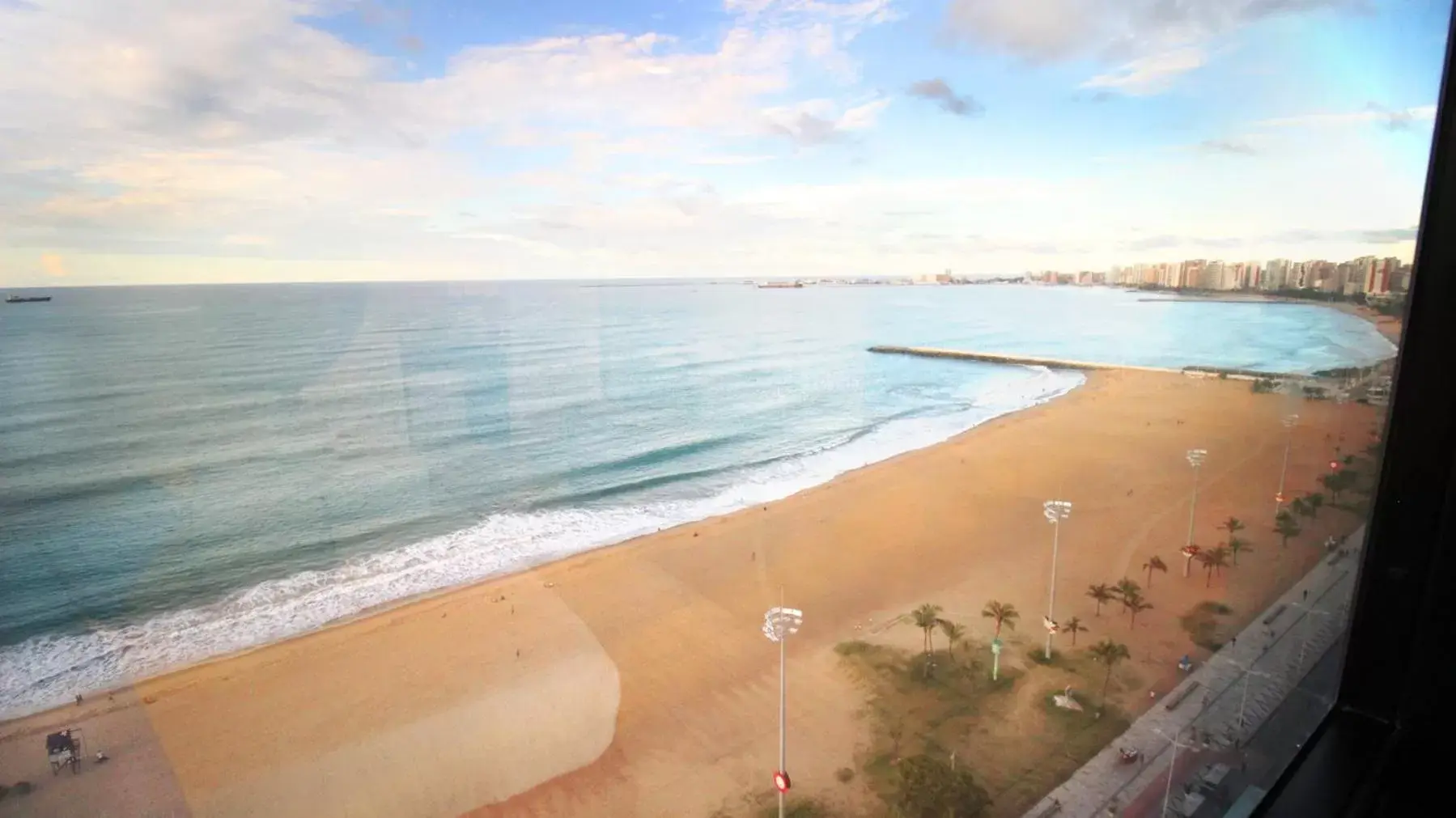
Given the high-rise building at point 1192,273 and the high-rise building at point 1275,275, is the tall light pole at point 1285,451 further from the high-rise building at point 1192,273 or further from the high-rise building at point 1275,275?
the high-rise building at point 1192,273

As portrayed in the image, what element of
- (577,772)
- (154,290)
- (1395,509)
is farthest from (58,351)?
(1395,509)

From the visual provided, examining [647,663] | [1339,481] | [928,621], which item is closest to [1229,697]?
[1339,481]

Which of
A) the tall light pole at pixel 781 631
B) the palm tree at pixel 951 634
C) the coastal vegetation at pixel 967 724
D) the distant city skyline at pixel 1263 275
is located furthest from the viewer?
the palm tree at pixel 951 634

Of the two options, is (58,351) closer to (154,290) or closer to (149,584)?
(154,290)

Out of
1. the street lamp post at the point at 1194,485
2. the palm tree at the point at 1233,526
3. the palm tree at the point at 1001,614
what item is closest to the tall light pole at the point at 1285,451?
the palm tree at the point at 1233,526

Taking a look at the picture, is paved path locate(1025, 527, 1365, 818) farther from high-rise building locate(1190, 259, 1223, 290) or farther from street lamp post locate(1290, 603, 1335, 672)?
high-rise building locate(1190, 259, 1223, 290)
